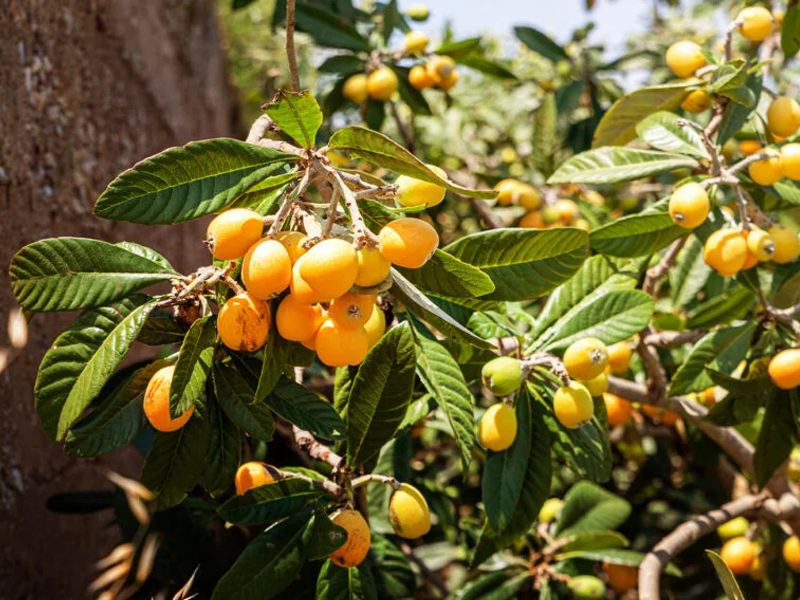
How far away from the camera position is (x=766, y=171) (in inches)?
55.8

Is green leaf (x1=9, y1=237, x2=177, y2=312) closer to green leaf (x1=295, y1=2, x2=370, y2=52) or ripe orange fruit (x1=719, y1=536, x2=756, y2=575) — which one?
green leaf (x1=295, y1=2, x2=370, y2=52)

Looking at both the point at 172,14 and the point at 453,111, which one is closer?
the point at 172,14

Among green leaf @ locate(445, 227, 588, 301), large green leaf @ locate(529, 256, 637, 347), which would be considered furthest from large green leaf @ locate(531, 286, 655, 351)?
green leaf @ locate(445, 227, 588, 301)

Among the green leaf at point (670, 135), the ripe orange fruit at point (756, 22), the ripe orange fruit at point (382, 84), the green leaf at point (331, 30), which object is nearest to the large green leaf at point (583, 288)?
the green leaf at point (670, 135)

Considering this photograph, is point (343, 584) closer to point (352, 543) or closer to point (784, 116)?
point (352, 543)

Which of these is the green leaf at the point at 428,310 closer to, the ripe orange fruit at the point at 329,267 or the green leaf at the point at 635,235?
the ripe orange fruit at the point at 329,267

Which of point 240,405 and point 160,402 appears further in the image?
point 240,405

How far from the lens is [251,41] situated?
4.77 metres

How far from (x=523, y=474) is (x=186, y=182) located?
2.51 ft

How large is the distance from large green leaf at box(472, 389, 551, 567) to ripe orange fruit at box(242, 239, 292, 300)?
64cm

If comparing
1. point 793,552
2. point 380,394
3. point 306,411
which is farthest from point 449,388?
point 793,552

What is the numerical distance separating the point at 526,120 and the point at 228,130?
205cm

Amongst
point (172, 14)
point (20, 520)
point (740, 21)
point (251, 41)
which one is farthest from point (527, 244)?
point (251, 41)

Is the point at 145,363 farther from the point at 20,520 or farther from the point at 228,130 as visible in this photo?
the point at 228,130
